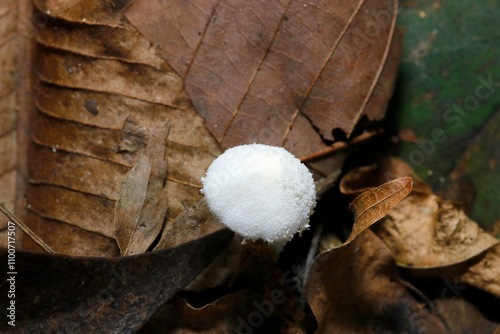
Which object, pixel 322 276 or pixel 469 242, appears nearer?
pixel 322 276

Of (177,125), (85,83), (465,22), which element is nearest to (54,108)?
(85,83)

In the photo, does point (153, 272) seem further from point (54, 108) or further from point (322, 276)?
point (54, 108)

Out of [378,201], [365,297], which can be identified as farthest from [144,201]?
[365,297]

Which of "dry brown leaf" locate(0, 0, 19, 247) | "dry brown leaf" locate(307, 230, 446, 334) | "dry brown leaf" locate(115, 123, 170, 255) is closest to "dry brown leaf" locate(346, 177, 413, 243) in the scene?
"dry brown leaf" locate(307, 230, 446, 334)

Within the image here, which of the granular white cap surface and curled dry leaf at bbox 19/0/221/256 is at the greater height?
the granular white cap surface

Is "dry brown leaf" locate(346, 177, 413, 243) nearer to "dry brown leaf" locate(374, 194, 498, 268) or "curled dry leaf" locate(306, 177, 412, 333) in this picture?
"curled dry leaf" locate(306, 177, 412, 333)

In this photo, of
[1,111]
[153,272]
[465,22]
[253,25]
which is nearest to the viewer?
[153,272]

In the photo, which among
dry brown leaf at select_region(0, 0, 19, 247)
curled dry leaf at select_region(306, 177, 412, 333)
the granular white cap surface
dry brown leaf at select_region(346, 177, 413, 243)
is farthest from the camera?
dry brown leaf at select_region(0, 0, 19, 247)
